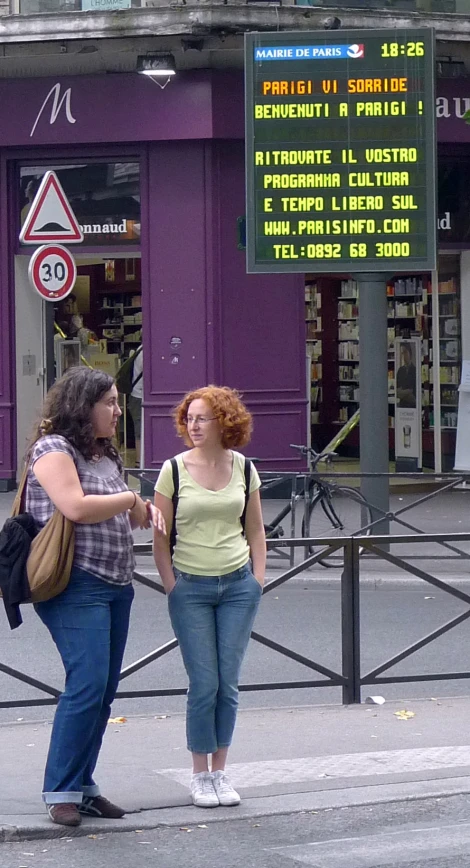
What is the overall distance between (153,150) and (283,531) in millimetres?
6234

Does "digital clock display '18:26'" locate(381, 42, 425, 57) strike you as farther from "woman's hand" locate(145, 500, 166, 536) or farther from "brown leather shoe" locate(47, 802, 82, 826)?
"brown leather shoe" locate(47, 802, 82, 826)

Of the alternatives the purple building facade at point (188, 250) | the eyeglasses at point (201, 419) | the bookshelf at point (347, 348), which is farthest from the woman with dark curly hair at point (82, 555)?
the bookshelf at point (347, 348)

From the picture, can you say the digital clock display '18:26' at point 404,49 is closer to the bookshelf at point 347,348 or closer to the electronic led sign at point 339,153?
the electronic led sign at point 339,153

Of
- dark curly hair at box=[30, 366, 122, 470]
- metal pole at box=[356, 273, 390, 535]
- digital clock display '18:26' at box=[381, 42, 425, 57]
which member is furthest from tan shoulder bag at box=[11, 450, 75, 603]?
digital clock display '18:26' at box=[381, 42, 425, 57]

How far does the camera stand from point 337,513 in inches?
497

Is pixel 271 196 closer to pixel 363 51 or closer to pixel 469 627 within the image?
pixel 363 51

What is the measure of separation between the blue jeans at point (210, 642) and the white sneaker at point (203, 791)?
127 millimetres

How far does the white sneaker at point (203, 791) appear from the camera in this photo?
544cm

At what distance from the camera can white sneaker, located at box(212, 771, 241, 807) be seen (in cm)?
546

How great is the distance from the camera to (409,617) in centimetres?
990

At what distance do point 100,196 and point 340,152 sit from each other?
19.4 feet

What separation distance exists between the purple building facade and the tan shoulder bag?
37.9 feet

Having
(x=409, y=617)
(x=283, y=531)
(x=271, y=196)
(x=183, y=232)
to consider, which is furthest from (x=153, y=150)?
(x=409, y=617)

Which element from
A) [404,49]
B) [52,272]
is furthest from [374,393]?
[52,272]
